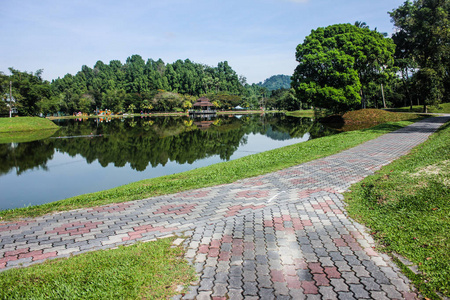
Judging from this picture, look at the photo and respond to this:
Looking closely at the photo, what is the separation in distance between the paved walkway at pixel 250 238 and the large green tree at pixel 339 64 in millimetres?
24011

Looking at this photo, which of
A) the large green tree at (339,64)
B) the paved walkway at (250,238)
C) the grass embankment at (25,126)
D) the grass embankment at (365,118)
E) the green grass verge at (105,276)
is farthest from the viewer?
the grass embankment at (25,126)

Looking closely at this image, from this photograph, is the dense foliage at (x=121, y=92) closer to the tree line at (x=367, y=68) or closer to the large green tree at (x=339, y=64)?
the tree line at (x=367, y=68)

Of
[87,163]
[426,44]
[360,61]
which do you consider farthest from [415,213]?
[426,44]

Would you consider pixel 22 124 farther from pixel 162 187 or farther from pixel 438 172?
pixel 438 172

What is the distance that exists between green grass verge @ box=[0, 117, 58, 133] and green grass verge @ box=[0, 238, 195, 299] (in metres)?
35.8

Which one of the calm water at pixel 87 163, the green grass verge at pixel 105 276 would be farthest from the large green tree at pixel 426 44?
the green grass verge at pixel 105 276

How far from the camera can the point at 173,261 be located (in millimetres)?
4113

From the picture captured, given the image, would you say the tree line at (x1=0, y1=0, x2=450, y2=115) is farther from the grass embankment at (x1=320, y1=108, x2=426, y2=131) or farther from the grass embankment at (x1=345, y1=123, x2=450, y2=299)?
the grass embankment at (x1=345, y1=123, x2=450, y2=299)

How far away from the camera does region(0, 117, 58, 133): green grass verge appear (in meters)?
33.0

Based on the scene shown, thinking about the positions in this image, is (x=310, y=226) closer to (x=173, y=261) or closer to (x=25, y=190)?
(x=173, y=261)

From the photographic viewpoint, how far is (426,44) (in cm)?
3619

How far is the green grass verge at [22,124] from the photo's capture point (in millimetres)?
33031

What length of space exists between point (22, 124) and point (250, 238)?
39134 mm

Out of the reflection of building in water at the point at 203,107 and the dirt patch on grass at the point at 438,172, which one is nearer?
the dirt patch on grass at the point at 438,172
